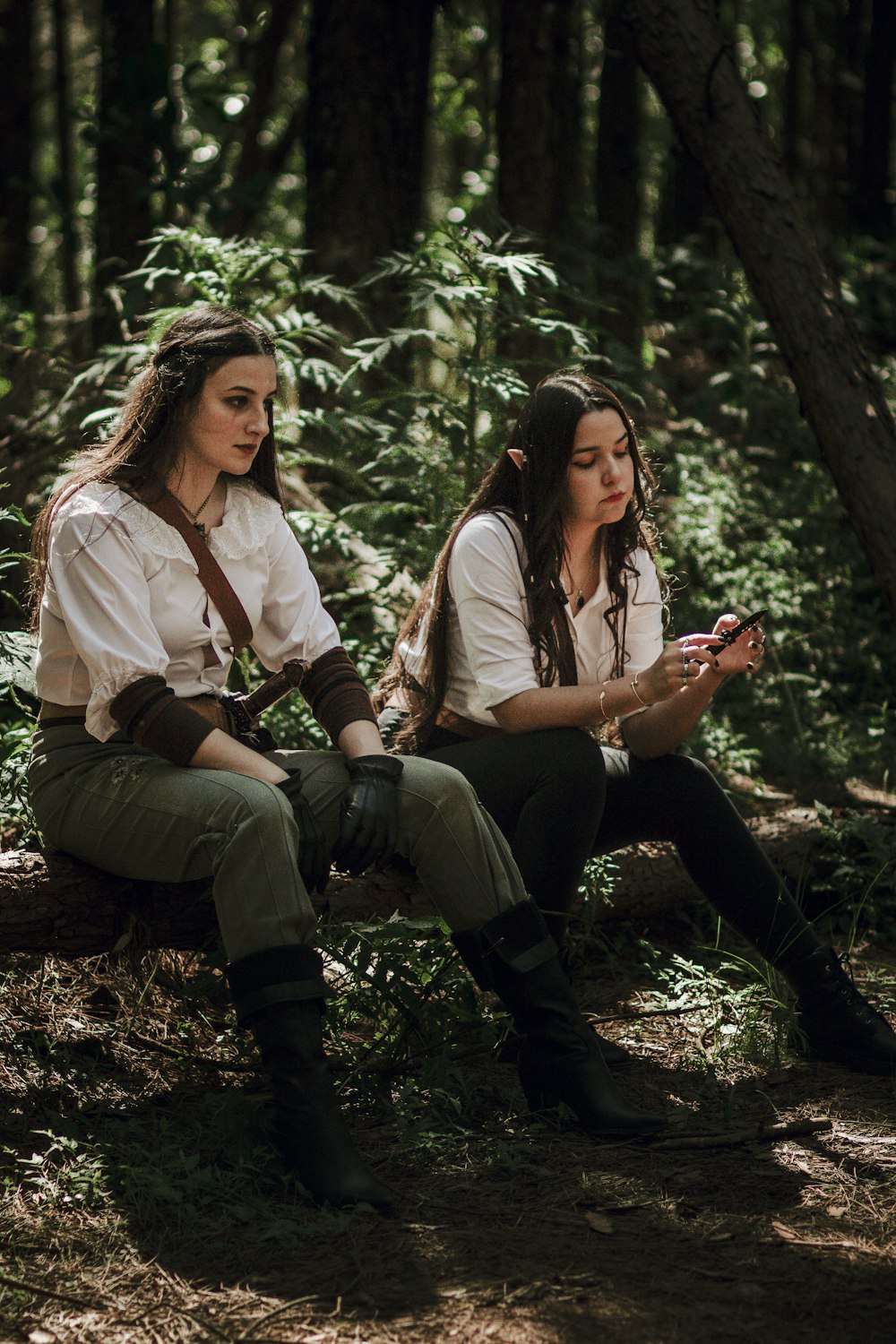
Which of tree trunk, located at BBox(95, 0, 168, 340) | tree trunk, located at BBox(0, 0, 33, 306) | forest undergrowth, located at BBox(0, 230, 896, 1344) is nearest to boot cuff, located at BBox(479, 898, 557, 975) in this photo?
forest undergrowth, located at BBox(0, 230, 896, 1344)

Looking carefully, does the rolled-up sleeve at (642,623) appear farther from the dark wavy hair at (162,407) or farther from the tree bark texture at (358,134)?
the tree bark texture at (358,134)

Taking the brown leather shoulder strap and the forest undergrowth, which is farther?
the brown leather shoulder strap

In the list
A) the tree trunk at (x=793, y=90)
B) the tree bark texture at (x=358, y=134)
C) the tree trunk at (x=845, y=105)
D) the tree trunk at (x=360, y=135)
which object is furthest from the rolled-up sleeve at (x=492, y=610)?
the tree trunk at (x=793, y=90)

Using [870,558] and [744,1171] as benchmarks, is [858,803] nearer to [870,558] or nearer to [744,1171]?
[870,558]

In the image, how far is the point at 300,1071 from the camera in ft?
8.80

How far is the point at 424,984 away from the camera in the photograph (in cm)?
327

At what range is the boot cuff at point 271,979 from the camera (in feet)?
8.81

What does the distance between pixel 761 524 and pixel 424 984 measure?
13.5ft

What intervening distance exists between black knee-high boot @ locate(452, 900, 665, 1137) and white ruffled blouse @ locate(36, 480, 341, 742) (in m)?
0.94

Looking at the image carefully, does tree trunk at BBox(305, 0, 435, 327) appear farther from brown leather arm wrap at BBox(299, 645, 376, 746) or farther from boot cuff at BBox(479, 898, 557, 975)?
boot cuff at BBox(479, 898, 557, 975)

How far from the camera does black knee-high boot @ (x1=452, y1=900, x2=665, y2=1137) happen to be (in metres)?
2.96

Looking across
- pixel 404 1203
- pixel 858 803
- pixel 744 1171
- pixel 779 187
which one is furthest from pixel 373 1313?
pixel 779 187

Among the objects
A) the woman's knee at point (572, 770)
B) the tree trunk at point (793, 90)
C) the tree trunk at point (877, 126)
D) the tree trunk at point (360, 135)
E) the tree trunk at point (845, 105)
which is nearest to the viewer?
the woman's knee at point (572, 770)

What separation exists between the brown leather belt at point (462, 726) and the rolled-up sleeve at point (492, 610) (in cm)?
15
